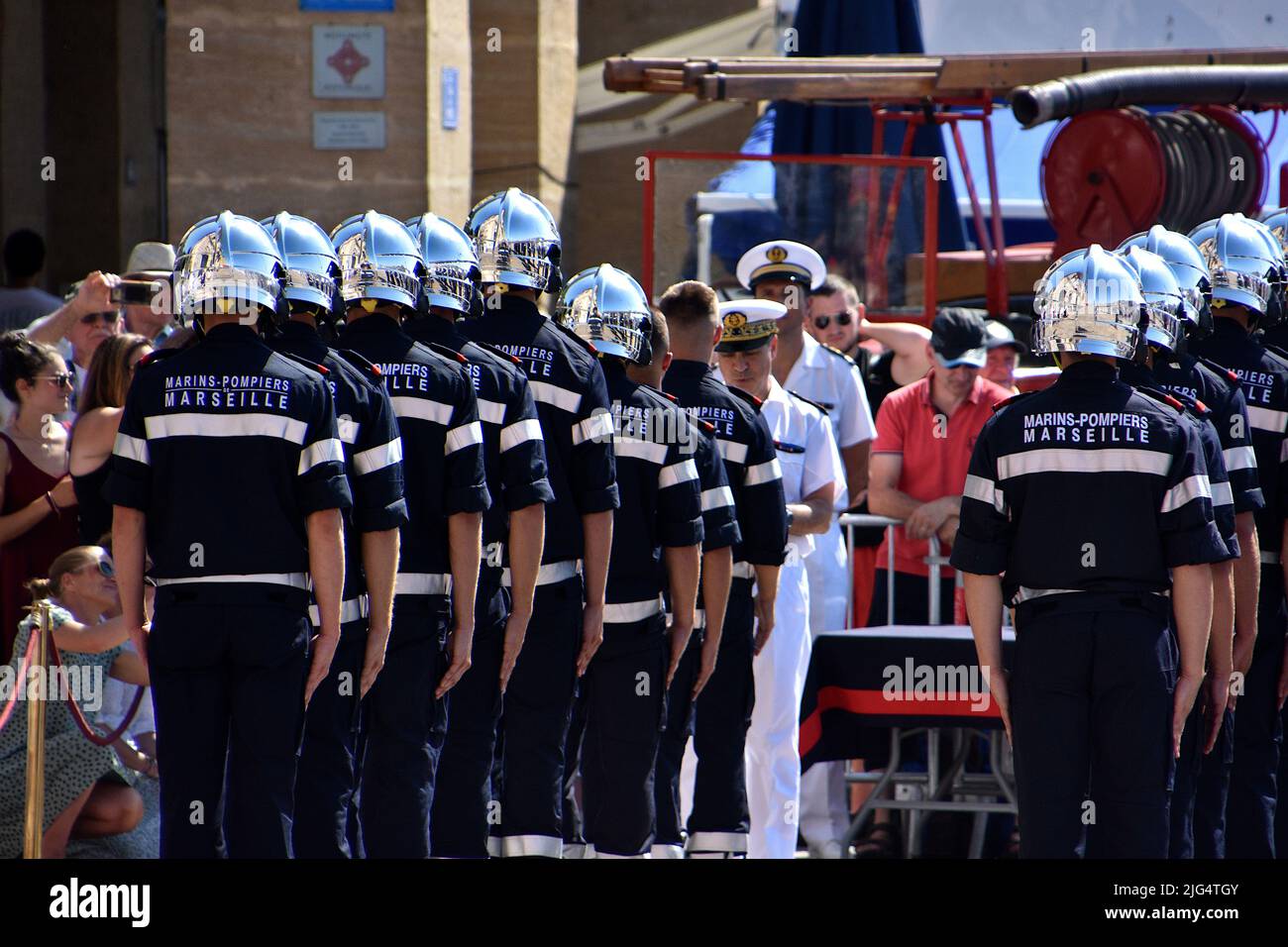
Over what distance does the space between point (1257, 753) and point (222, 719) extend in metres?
3.32

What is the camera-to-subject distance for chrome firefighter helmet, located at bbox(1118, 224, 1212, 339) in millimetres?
6773

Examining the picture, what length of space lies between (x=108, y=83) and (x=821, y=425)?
26.6 feet

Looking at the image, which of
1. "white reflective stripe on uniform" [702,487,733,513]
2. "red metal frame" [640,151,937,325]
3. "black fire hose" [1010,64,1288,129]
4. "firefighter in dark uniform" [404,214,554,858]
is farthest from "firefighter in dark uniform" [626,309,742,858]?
"black fire hose" [1010,64,1288,129]

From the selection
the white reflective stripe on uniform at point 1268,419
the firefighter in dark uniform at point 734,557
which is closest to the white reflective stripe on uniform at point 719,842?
the firefighter in dark uniform at point 734,557

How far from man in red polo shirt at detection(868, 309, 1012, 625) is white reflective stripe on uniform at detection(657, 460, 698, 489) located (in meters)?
1.83

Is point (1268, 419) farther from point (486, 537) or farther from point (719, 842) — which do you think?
point (486, 537)

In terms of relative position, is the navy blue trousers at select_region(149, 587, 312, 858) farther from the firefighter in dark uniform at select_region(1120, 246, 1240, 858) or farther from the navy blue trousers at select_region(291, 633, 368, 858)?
the firefighter in dark uniform at select_region(1120, 246, 1240, 858)

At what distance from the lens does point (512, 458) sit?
6.28 metres

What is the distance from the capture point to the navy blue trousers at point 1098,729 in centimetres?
574

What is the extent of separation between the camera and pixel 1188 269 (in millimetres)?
6852

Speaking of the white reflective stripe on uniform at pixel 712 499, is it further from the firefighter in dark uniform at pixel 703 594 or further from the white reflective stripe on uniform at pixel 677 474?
the white reflective stripe on uniform at pixel 677 474
